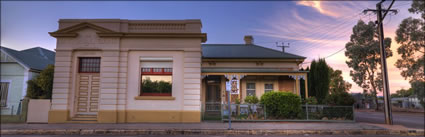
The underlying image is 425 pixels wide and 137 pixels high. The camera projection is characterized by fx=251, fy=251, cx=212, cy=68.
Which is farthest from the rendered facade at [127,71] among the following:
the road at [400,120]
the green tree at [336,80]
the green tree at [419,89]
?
the green tree at [336,80]

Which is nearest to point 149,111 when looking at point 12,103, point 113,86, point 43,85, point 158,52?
point 113,86

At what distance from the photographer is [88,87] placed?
44.1 ft

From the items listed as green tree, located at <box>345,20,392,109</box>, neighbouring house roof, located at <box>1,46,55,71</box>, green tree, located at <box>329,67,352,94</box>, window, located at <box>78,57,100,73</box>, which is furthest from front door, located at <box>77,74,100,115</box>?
green tree, located at <box>329,67,352,94</box>

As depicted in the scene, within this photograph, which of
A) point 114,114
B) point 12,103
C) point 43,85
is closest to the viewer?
point 114,114

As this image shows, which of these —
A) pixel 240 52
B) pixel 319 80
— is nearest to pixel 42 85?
pixel 240 52

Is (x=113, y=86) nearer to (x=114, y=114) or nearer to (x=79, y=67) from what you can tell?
(x=114, y=114)

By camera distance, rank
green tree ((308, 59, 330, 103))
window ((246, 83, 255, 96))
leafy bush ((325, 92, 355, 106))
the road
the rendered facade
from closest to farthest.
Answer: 1. the rendered facade
2. leafy bush ((325, 92, 355, 106))
3. the road
4. window ((246, 83, 255, 96))
5. green tree ((308, 59, 330, 103))

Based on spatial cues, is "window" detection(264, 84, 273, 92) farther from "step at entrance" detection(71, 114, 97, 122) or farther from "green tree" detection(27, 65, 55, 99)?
"green tree" detection(27, 65, 55, 99)

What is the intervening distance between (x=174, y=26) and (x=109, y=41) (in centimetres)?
356

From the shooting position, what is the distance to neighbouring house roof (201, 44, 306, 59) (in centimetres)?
1970

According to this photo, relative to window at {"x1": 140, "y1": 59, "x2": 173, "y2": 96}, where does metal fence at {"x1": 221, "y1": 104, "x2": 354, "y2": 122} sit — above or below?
below

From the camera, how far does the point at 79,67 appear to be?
1367 centimetres

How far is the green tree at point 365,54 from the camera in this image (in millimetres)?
26594

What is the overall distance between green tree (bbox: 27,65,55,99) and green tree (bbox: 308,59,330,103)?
18.6 meters
